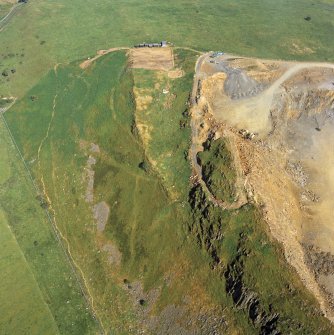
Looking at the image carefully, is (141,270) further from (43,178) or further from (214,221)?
(43,178)

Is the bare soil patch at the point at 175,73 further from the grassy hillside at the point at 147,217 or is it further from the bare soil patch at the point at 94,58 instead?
the bare soil patch at the point at 94,58

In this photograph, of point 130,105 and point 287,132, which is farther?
point 130,105

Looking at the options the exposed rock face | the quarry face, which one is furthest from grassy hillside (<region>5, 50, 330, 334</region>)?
the quarry face

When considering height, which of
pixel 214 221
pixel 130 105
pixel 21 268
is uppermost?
pixel 130 105

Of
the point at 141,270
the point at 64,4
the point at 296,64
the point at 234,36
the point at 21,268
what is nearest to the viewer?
the point at 141,270

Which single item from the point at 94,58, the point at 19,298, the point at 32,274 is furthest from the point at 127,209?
the point at 94,58

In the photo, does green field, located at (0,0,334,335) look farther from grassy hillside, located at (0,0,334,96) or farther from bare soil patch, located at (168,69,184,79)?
bare soil patch, located at (168,69,184,79)

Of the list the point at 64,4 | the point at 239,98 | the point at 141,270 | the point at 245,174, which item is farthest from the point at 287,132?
the point at 64,4

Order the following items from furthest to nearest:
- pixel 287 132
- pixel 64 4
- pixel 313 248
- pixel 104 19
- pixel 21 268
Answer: pixel 64 4
pixel 104 19
pixel 287 132
pixel 21 268
pixel 313 248
